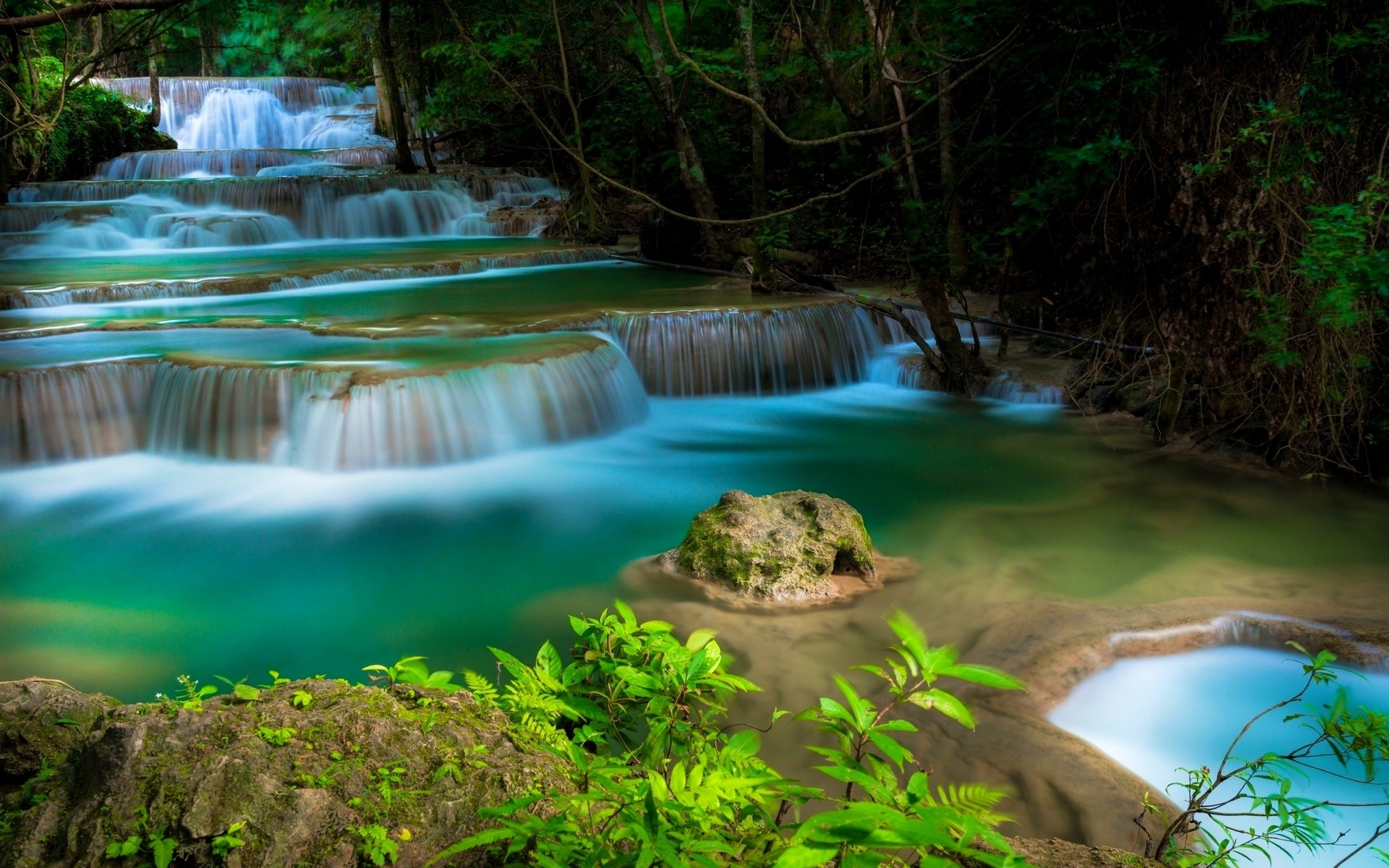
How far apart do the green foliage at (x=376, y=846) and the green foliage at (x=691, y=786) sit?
0.34 ft

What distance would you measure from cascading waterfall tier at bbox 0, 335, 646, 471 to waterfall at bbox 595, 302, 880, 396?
1.88 meters

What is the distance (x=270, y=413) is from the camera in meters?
7.20

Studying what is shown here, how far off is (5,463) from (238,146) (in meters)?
24.3

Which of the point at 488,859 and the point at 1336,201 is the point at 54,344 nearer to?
the point at 488,859

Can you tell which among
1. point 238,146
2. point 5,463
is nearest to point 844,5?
point 5,463

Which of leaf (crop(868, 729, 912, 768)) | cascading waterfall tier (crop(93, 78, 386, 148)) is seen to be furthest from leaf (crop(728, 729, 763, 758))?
cascading waterfall tier (crop(93, 78, 386, 148))

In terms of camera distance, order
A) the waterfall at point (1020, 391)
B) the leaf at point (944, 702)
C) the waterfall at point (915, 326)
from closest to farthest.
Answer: the leaf at point (944, 702) < the waterfall at point (1020, 391) < the waterfall at point (915, 326)

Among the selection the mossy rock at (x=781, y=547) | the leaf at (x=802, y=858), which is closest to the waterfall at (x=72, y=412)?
the mossy rock at (x=781, y=547)

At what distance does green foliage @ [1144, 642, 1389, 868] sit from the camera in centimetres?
231

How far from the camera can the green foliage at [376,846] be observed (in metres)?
1.65

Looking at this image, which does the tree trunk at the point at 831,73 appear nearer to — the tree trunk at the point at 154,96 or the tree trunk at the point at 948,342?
the tree trunk at the point at 948,342

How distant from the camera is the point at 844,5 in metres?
11.9

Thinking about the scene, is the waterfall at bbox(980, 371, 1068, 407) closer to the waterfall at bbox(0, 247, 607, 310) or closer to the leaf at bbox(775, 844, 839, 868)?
the waterfall at bbox(0, 247, 607, 310)

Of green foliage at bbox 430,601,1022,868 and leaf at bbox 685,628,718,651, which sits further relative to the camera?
leaf at bbox 685,628,718,651
